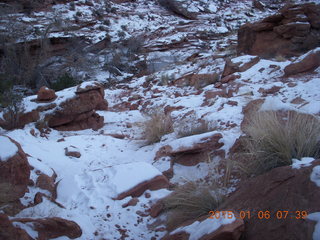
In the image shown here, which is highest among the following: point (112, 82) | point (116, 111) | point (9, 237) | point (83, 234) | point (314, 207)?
point (314, 207)

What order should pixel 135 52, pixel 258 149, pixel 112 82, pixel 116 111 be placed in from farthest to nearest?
pixel 135 52 → pixel 112 82 → pixel 116 111 → pixel 258 149

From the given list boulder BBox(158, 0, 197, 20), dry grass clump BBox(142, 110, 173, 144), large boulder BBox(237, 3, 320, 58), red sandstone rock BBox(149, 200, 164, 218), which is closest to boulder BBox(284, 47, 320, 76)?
large boulder BBox(237, 3, 320, 58)

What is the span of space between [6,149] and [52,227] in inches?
35.6

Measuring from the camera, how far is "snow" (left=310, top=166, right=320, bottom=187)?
1.81 meters

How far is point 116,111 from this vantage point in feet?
25.6

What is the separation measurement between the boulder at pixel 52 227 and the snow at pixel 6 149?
657mm

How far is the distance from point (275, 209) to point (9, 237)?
175cm

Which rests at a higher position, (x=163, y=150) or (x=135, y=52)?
(x=163, y=150)

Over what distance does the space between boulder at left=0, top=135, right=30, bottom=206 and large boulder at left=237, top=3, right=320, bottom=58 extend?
826 centimetres

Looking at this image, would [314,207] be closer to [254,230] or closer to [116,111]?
[254,230]

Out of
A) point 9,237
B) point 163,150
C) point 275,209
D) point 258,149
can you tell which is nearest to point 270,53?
point 163,150

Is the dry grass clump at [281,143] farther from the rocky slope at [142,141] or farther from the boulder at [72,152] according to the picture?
the boulder at [72,152]

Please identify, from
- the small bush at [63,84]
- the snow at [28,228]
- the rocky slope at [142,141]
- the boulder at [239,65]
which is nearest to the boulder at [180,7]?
the rocky slope at [142,141]

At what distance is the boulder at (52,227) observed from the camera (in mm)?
2143
